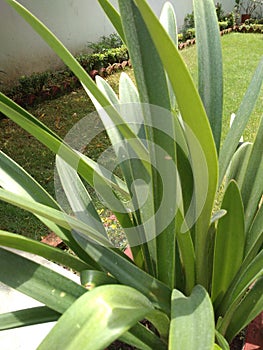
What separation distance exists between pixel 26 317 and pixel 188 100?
1.76 ft

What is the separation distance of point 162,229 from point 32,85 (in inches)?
163

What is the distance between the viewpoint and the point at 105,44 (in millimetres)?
5996

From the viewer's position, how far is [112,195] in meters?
1.08

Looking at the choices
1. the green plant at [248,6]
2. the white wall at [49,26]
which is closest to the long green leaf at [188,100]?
the white wall at [49,26]

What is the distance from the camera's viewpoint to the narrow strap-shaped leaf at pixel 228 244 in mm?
876

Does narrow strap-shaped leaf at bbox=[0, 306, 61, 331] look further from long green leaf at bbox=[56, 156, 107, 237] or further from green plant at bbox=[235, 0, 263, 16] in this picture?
green plant at bbox=[235, 0, 263, 16]

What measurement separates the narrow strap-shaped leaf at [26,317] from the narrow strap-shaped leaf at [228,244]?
381mm

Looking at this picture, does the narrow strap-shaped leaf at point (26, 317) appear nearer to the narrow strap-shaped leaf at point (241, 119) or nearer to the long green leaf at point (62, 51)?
the long green leaf at point (62, 51)

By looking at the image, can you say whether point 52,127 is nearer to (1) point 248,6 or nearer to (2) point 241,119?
(2) point 241,119

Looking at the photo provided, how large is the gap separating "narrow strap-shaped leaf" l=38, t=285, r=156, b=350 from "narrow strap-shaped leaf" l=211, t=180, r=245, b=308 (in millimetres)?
383

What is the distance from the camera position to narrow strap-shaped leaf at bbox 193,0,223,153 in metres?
1.03

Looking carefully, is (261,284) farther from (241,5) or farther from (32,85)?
(241,5)

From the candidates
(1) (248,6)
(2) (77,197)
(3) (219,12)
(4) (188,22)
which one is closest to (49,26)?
(4) (188,22)

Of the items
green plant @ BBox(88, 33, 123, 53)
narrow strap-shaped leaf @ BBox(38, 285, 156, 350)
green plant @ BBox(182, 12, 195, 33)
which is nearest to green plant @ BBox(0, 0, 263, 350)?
narrow strap-shaped leaf @ BBox(38, 285, 156, 350)
